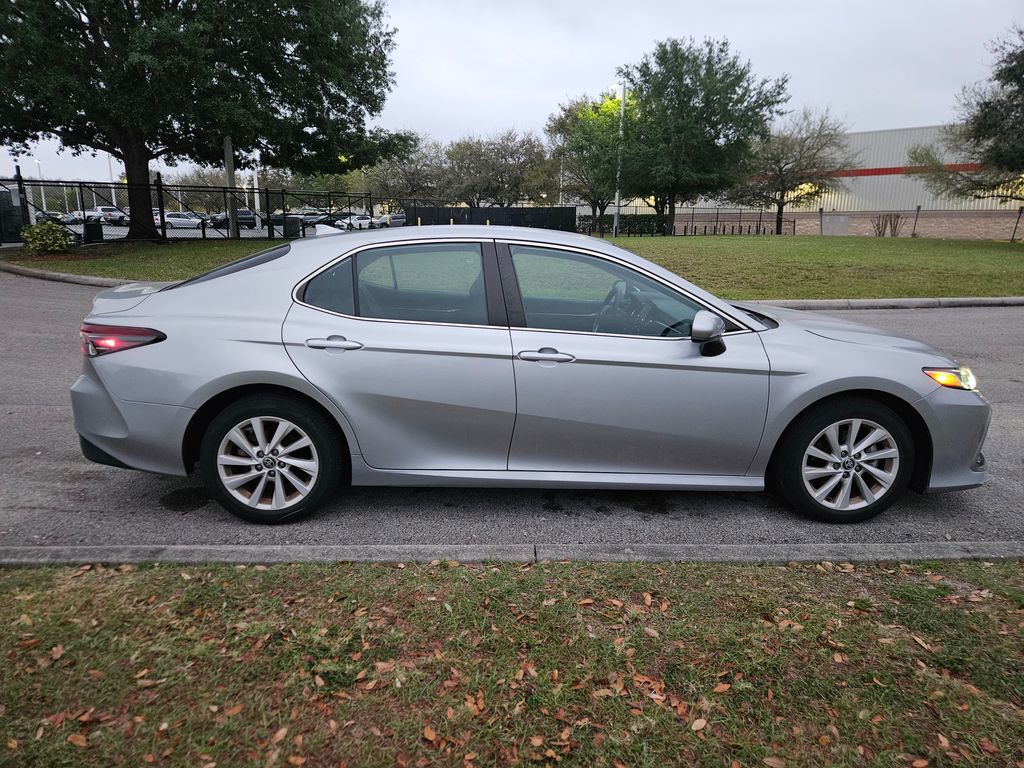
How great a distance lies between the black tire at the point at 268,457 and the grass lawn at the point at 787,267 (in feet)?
35.7

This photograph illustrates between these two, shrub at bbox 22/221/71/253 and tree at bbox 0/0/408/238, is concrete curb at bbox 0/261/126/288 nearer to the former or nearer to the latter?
shrub at bbox 22/221/71/253

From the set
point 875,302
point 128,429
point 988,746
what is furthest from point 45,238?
point 988,746

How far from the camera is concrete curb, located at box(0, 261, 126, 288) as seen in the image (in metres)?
14.7

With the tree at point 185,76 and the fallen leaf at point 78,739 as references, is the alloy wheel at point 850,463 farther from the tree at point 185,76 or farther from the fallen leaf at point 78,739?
the tree at point 185,76

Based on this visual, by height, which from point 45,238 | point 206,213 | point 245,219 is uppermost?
point 206,213

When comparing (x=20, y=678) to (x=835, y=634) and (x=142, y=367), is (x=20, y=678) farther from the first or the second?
(x=835, y=634)

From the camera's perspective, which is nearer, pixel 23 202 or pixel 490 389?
pixel 490 389

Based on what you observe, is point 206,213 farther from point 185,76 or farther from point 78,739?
point 78,739

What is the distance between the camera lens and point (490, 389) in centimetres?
371

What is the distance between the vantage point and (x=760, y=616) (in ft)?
9.50

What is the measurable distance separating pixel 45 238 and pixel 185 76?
18.5 ft

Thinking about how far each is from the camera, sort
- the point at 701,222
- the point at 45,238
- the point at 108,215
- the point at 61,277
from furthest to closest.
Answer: the point at 701,222, the point at 108,215, the point at 45,238, the point at 61,277

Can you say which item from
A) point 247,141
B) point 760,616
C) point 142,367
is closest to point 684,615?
point 760,616

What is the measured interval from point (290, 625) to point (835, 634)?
215 centimetres
